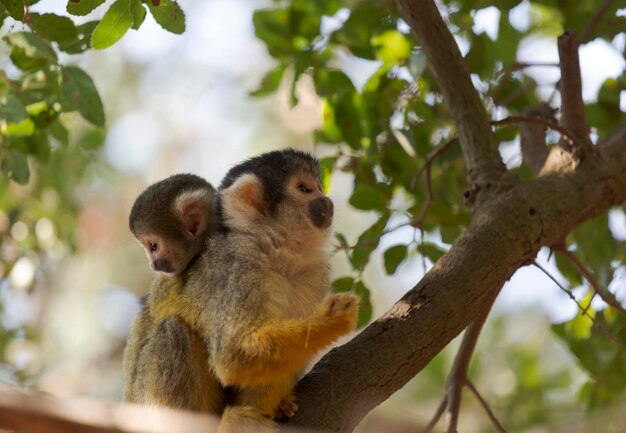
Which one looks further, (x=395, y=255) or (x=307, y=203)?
(x=395, y=255)

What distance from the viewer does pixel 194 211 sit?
3.24 m

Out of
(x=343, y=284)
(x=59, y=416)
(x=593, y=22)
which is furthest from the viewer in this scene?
(x=593, y=22)

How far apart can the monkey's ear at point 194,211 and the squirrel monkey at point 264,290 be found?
88 millimetres

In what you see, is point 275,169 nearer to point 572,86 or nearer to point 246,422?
point 246,422

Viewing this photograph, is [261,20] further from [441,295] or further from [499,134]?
[441,295]

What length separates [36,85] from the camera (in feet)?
10.5

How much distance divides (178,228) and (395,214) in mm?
920

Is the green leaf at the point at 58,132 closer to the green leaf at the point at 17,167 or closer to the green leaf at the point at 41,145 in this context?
the green leaf at the point at 41,145

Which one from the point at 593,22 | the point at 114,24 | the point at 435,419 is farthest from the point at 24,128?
the point at 593,22

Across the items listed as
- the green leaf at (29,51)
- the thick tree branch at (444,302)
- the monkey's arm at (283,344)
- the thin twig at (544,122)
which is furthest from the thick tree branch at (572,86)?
the green leaf at (29,51)

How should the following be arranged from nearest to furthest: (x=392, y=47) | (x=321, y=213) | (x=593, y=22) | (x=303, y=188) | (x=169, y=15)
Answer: (x=169, y=15)
(x=321, y=213)
(x=303, y=188)
(x=593, y=22)
(x=392, y=47)

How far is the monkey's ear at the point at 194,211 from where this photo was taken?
10.5 ft

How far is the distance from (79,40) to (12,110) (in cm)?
36

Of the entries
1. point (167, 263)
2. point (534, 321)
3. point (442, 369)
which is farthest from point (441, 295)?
point (534, 321)
